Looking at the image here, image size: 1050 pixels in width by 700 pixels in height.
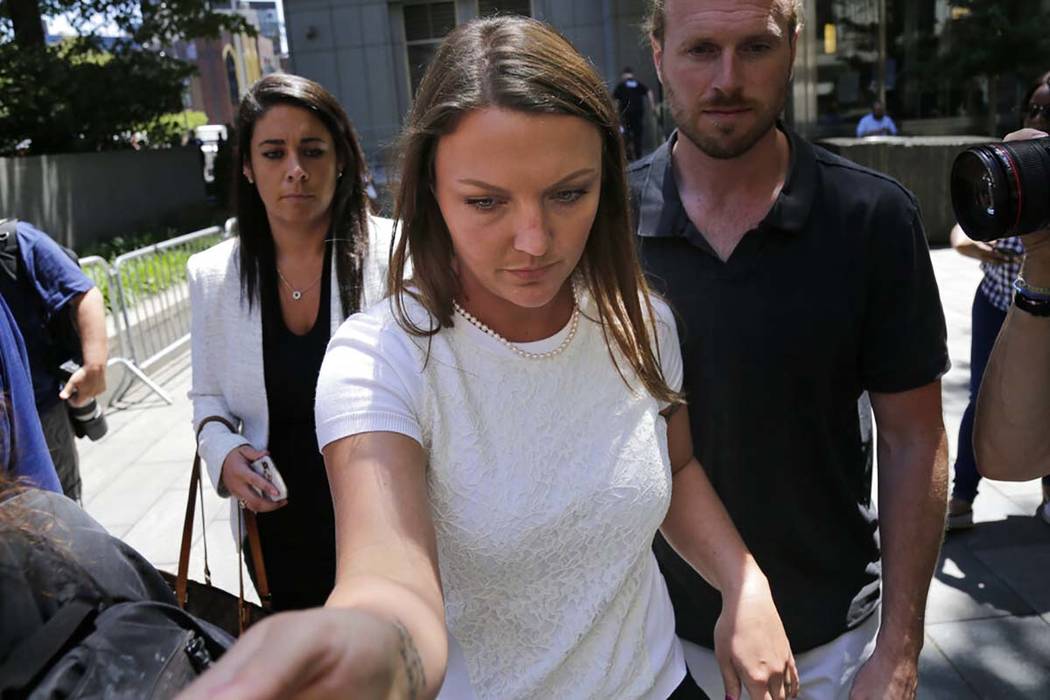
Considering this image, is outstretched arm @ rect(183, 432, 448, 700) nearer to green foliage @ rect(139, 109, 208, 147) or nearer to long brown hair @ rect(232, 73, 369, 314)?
long brown hair @ rect(232, 73, 369, 314)

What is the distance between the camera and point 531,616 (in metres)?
1.33

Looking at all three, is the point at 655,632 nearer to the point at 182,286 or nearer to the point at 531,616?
the point at 531,616

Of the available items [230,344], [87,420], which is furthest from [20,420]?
[87,420]

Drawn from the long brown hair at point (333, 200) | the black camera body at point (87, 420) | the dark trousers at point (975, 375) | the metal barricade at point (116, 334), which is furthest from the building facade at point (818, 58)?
the long brown hair at point (333, 200)

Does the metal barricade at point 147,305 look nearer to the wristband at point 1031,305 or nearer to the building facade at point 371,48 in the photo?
the wristband at point 1031,305

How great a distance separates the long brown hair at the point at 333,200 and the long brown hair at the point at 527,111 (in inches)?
43.6

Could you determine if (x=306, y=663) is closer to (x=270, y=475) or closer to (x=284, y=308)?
(x=270, y=475)

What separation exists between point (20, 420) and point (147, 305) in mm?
5490

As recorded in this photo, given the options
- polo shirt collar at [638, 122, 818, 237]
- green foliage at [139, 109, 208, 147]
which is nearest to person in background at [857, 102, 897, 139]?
green foliage at [139, 109, 208, 147]

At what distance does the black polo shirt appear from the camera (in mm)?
1740

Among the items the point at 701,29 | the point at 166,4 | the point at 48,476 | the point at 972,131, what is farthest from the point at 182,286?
the point at 972,131

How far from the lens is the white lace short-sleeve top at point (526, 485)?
1.26m

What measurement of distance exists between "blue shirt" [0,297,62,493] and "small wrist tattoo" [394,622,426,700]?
71.8 inches

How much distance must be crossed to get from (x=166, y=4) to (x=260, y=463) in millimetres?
14954
